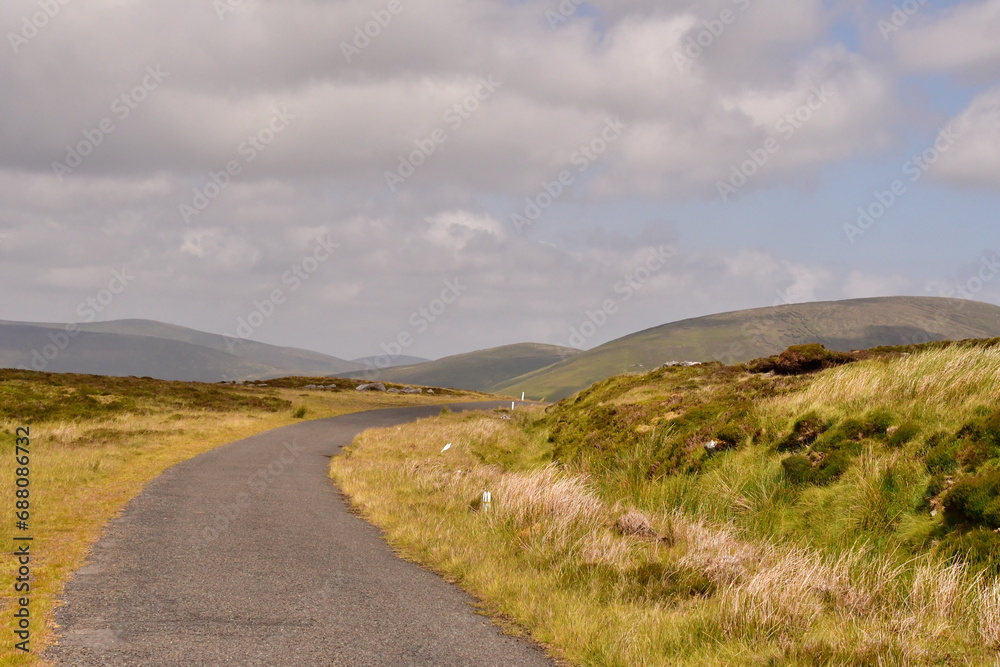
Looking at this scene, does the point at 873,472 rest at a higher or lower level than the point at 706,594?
higher

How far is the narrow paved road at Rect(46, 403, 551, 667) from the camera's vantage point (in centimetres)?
646

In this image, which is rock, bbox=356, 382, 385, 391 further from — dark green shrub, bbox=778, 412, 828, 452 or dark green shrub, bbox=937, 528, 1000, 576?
dark green shrub, bbox=937, 528, 1000, 576

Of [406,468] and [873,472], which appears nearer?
[873,472]

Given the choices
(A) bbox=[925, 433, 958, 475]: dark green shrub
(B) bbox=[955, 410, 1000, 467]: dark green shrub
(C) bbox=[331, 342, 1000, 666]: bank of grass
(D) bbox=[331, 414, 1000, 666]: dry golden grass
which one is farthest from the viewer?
(A) bbox=[925, 433, 958, 475]: dark green shrub

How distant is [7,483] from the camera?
14.7 m

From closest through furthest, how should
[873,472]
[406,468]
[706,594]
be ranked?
[706,594]
[873,472]
[406,468]

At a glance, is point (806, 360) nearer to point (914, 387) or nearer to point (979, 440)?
point (914, 387)

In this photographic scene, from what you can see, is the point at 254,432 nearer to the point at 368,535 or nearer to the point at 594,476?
the point at 594,476

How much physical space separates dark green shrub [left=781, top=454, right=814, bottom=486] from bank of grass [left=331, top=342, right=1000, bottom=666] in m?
0.03

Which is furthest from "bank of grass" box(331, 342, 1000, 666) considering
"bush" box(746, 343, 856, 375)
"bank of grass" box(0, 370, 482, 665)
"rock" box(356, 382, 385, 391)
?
"rock" box(356, 382, 385, 391)

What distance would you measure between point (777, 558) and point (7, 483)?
15.6m

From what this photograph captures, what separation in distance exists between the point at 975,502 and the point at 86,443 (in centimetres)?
2491

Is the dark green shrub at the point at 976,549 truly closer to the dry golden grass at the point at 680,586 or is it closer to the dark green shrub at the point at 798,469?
the dry golden grass at the point at 680,586

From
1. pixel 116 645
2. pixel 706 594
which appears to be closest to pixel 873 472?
pixel 706 594
